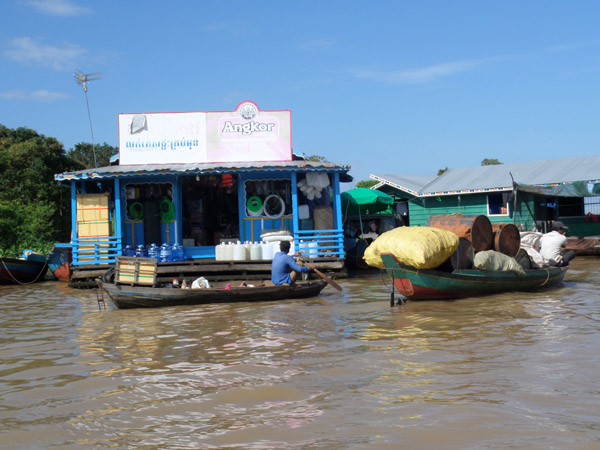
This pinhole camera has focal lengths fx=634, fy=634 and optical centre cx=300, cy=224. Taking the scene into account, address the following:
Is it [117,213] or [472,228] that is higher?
[117,213]

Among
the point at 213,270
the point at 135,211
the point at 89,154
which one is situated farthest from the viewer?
the point at 89,154

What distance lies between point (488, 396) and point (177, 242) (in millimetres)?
13172

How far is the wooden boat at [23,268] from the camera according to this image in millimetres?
19094

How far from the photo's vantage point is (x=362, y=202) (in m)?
21.9

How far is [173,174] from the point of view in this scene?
17.7 meters

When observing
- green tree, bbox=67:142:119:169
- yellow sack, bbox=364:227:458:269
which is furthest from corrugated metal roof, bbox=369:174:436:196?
green tree, bbox=67:142:119:169

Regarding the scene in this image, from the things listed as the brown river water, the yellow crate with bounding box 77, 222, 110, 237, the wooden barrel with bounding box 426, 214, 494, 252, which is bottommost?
the brown river water

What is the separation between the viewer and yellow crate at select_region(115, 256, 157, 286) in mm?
12281

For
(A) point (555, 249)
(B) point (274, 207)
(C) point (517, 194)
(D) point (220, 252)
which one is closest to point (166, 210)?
(D) point (220, 252)

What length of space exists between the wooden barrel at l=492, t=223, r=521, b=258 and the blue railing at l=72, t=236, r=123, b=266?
973cm

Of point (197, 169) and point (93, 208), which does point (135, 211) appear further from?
point (197, 169)

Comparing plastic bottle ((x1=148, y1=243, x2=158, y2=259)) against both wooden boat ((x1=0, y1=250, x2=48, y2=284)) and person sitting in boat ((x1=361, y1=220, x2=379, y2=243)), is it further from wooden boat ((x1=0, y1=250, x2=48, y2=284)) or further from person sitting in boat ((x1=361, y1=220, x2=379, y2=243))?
person sitting in boat ((x1=361, y1=220, x2=379, y2=243))

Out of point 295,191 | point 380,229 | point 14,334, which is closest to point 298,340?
point 14,334

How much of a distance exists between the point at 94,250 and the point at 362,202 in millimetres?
9168
